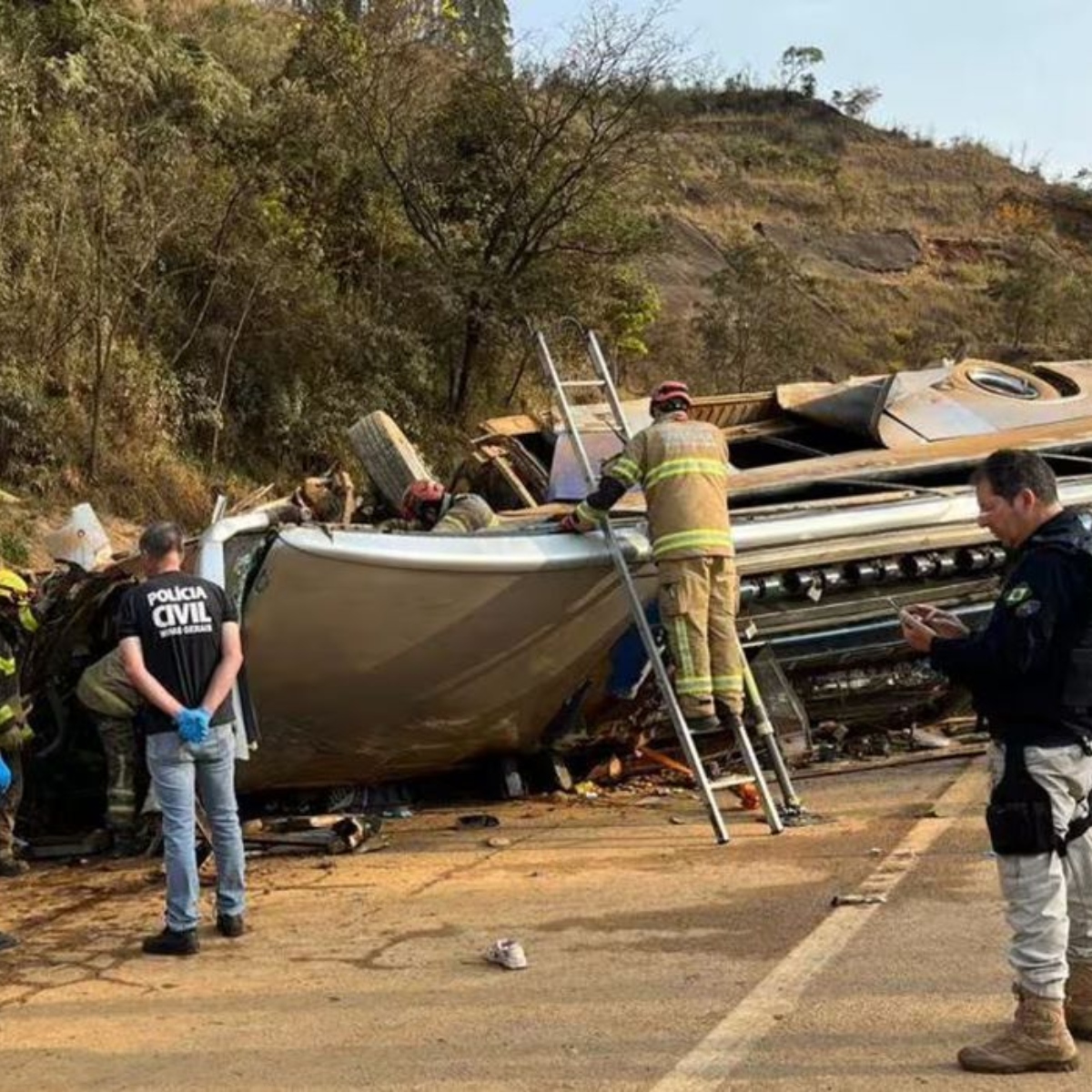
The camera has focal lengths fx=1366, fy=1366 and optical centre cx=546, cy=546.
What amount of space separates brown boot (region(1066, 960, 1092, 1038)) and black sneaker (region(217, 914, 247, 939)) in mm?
2644

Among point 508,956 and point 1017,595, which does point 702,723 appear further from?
point 1017,595

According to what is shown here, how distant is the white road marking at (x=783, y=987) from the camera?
10.3 feet

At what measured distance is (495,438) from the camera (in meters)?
8.41

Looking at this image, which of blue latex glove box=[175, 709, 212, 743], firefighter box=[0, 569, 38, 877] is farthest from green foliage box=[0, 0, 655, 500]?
blue latex glove box=[175, 709, 212, 743]

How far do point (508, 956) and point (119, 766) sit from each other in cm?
260

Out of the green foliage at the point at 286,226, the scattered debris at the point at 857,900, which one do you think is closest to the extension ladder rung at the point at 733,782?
the scattered debris at the point at 857,900

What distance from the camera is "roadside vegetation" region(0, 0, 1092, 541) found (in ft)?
40.7

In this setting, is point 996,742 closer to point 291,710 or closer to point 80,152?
point 291,710

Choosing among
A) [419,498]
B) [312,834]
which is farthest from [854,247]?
[312,834]

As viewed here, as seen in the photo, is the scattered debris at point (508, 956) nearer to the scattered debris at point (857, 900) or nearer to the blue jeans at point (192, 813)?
the blue jeans at point (192, 813)

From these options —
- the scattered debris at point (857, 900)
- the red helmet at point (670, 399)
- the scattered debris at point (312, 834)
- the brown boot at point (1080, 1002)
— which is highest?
the red helmet at point (670, 399)

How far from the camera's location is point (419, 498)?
22.1 ft

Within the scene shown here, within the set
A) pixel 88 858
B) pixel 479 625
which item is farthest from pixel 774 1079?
pixel 88 858

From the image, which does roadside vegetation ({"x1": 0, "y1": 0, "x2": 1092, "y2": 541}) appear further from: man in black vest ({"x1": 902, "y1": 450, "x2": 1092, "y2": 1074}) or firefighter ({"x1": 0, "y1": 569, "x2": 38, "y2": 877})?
man in black vest ({"x1": 902, "y1": 450, "x2": 1092, "y2": 1074})
